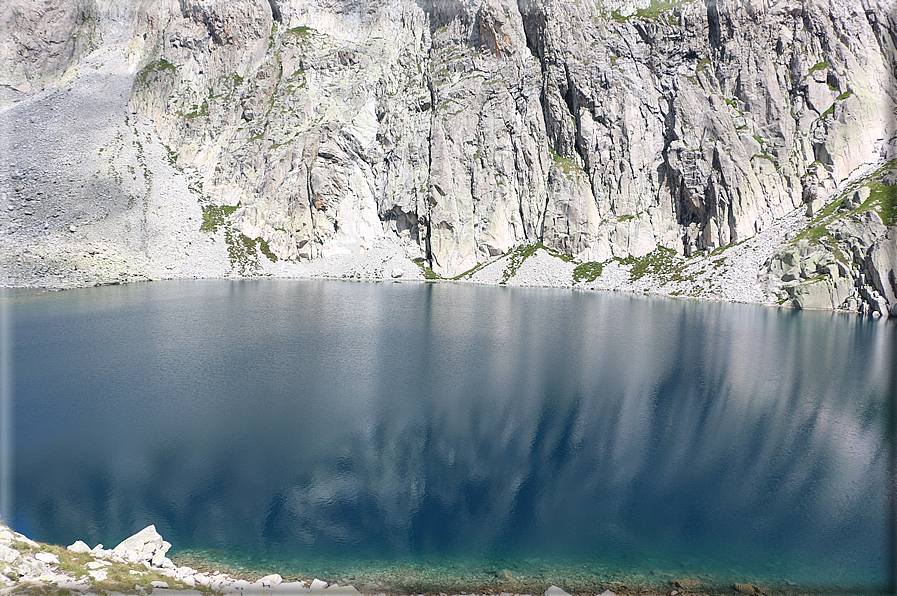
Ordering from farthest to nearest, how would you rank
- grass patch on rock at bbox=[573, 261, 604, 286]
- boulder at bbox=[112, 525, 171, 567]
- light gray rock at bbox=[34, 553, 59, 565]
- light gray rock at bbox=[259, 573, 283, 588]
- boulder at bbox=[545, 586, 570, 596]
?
grass patch on rock at bbox=[573, 261, 604, 286] < boulder at bbox=[112, 525, 171, 567] < boulder at bbox=[545, 586, 570, 596] < light gray rock at bbox=[259, 573, 283, 588] < light gray rock at bbox=[34, 553, 59, 565]

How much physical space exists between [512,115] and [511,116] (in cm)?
46

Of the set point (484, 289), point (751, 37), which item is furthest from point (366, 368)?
point (751, 37)

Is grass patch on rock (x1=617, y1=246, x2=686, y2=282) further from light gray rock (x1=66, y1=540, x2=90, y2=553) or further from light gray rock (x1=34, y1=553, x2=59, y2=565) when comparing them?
light gray rock (x1=34, y1=553, x2=59, y2=565)

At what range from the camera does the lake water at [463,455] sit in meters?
15.4

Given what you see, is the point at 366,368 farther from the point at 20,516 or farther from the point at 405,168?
the point at 405,168

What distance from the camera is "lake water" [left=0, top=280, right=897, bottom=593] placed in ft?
50.4

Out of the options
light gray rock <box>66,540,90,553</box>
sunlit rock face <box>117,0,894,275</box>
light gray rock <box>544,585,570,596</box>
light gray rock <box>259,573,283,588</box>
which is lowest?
light gray rock <box>544,585,570,596</box>

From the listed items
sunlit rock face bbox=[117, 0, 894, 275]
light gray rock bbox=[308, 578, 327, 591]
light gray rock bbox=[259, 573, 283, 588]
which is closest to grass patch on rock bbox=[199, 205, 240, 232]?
sunlit rock face bbox=[117, 0, 894, 275]

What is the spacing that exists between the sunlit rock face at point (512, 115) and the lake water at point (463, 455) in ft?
217

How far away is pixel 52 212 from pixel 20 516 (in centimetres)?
9814

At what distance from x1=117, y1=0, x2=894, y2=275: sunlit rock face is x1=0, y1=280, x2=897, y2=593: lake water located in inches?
2606

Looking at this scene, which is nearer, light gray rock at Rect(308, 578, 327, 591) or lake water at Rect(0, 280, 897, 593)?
light gray rock at Rect(308, 578, 327, 591)

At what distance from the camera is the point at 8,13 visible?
449 feet

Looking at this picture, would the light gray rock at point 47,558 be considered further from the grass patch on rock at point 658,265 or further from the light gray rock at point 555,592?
the grass patch on rock at point 658,265
